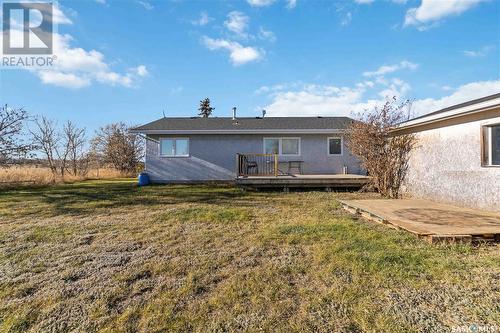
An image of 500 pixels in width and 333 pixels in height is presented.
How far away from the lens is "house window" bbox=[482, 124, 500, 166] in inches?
213

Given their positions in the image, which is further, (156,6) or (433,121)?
(156,6)

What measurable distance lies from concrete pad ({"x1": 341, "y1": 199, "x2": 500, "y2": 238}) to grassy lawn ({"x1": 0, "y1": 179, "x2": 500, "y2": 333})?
25cm

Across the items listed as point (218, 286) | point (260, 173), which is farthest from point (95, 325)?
point (260, 173)

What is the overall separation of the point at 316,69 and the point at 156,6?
28.1 ft

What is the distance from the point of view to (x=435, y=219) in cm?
495

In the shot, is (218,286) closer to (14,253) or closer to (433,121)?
(14,253)

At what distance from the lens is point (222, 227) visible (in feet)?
17.3

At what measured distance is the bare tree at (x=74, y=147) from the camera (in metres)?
18.2

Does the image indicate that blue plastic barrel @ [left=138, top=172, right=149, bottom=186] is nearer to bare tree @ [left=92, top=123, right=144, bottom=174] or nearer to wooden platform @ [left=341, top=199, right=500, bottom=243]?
wooden platform @ [left=341, top=199, right=500, bottom=243]

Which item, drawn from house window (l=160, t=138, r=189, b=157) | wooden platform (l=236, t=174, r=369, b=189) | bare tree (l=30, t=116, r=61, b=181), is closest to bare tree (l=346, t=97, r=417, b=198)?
wooden platform (l=236, t=174, r=369, b=189)

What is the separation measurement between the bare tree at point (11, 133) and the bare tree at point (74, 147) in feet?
12.7

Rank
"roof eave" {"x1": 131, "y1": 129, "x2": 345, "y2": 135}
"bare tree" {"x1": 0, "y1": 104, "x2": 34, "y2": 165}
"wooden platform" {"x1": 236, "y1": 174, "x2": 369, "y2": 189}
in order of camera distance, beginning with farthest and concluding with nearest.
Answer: "bare tree" {"x1": 0, "y1": 104, "x2": 34, "y2": 165} < "roof eave" {"x1": 131, "y1": 129, "x2": 345, "y2": 135} < "wooden platform" {"x1": 236, "y1": 174, "x2": 369, "y2": 189}

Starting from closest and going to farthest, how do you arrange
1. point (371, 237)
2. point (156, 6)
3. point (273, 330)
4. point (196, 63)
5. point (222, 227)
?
1. point (273, 330)
2. point (371, 237)
3. point (222, 227)
4. point (156, 6)
5. point (196, 63)

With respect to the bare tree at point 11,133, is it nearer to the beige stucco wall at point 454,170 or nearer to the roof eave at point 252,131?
the roof eave at point 252,131
